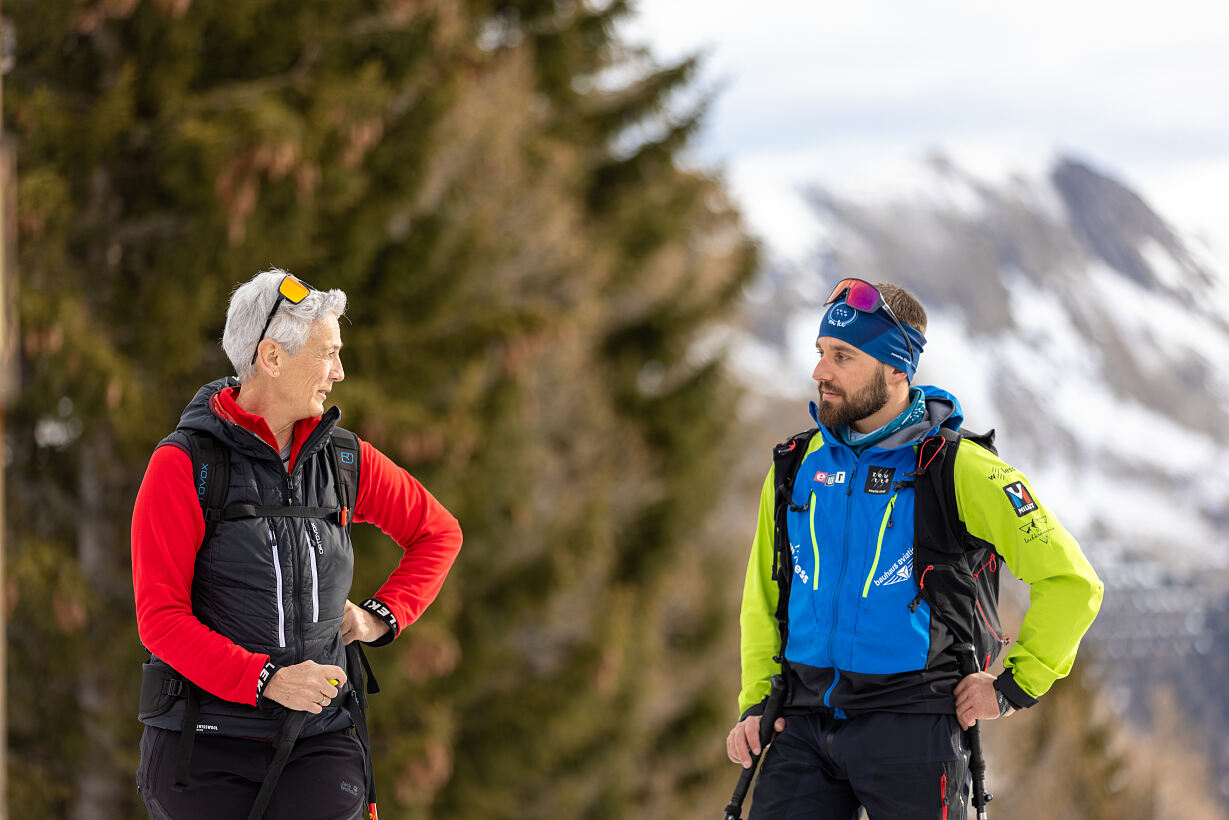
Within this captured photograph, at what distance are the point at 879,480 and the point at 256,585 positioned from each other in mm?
1413

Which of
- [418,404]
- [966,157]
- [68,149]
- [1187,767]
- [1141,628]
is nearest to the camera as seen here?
[68,149]

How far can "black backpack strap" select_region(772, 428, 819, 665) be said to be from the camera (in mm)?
3371

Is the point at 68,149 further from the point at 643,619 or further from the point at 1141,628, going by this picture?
the point at 1141,628

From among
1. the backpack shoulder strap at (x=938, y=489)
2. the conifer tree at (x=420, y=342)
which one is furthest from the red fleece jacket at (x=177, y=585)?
the conifer tree at (x=420, y=342)

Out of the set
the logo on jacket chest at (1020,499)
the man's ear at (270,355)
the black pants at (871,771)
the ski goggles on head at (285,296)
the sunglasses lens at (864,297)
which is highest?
the sunglasses lens at (864,297)

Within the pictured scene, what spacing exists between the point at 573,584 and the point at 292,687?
1628 cm

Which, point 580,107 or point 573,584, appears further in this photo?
point 580,107

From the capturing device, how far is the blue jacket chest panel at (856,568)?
3.18 metres

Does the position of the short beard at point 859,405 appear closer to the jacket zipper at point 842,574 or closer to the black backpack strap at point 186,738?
the jacket zipper at point 842,574

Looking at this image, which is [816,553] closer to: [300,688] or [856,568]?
[856,568]

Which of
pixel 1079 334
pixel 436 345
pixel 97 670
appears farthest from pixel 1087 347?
pixel 97 670

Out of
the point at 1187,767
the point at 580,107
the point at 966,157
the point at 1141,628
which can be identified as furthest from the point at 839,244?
the point at 580,107

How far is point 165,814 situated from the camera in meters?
2.78

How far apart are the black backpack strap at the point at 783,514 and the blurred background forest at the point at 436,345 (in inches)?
254
